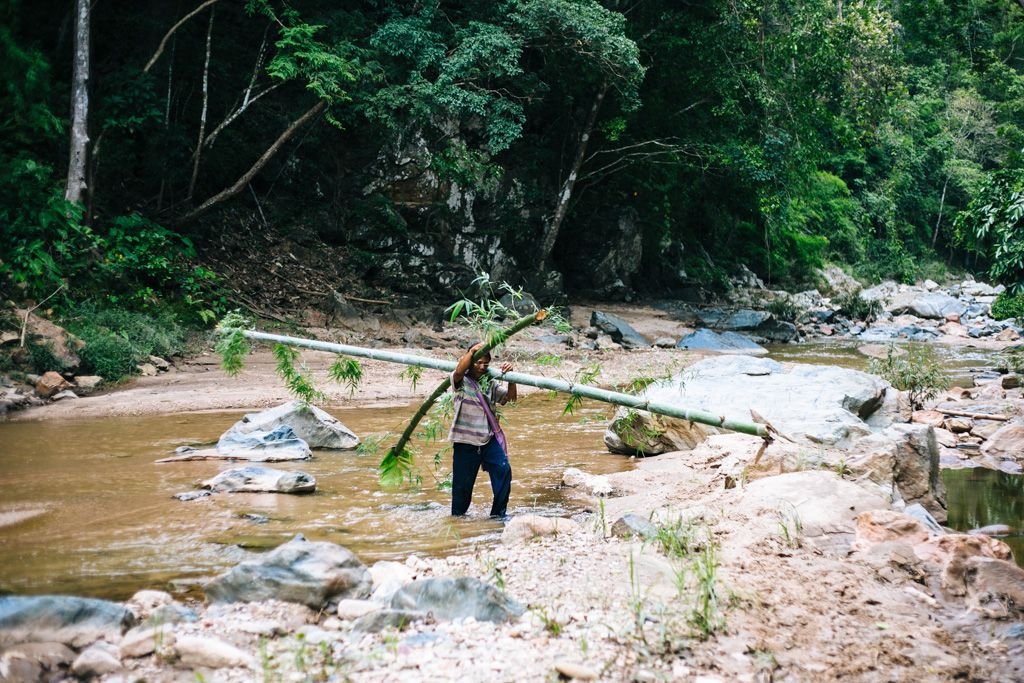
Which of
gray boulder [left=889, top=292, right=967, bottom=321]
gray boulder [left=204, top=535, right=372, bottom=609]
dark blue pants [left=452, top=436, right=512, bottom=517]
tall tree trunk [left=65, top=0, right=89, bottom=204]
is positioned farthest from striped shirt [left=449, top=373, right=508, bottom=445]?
gray boulder [left=889, top=292, right=967, bottom=321]

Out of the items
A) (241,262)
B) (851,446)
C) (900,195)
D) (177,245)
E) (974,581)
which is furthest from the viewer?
(900,195)

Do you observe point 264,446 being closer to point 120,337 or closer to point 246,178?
point 120,337

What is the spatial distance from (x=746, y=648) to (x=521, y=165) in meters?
19.6

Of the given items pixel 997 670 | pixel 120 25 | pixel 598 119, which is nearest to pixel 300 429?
pixel 997 670

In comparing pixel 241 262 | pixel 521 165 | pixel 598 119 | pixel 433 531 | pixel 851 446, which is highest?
pixel 598 119

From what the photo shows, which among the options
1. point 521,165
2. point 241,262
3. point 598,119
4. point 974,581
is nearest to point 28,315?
point 241,262

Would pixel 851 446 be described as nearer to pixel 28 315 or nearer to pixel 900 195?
pixel 28 315

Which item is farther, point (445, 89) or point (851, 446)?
point (445, 89)

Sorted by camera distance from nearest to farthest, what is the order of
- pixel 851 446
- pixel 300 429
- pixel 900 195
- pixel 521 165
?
pixel 851 446 → pixel 300 429 → pixel 521 165 → pixel 900 195

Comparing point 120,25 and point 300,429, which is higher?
point 120,25

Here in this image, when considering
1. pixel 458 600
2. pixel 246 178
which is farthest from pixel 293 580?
pixel 246 178

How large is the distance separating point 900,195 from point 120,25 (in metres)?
40.3

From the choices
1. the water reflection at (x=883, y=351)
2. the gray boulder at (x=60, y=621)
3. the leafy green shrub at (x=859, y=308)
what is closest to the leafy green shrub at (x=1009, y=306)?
the water reflection at (x=883, y=351)

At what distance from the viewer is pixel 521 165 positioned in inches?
873
